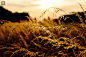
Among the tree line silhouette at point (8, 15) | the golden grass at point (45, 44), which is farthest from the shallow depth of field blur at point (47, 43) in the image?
the tree line silhouette at point (8, 15)

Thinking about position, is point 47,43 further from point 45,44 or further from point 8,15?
point 8,15

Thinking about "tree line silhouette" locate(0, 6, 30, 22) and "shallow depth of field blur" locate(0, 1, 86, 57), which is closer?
"shallow depth of field blur" locate(0, 1, 86, 57)

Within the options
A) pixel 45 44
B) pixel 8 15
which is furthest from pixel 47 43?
pixel 8 15

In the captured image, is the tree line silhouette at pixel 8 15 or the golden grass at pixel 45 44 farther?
the tree line silhouette at pixel 8 15

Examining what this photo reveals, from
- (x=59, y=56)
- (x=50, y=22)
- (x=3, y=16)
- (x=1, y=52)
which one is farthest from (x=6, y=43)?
(x=3, y=16)

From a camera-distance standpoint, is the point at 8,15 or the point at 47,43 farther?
the point at 8,15

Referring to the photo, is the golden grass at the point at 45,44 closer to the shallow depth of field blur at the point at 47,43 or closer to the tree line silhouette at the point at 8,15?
the shallow depth of field blur at the point at 47,43

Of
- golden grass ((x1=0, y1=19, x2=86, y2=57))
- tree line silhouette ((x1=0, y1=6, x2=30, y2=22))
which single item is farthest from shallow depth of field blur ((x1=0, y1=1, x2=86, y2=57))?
tree line silhouette ((x1=0, y1=6, x2=30, y2=22))

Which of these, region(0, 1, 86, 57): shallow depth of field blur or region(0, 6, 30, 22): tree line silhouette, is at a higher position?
region(0, 6, 30, 22): tree line silhouette

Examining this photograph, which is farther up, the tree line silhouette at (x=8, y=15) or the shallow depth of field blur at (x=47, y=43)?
the tree line silhouette at (x=8, y=15)

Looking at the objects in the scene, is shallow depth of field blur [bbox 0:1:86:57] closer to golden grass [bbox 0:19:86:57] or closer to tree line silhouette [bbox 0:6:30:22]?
golden grass [bbox 0:19:86:57]

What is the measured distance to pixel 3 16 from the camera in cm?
875

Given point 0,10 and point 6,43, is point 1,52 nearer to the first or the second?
point 6,43

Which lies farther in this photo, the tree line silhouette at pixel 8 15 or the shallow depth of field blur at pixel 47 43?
the tree line silhouette at pixel 8 15
